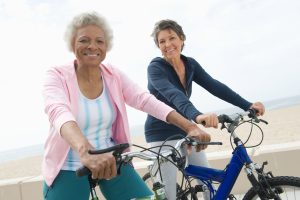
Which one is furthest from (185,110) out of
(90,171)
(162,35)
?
(90,171)

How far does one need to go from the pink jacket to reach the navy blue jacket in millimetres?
515

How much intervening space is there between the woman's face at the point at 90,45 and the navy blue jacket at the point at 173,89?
0.90 m

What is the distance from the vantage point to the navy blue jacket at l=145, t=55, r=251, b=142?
9.82 feet

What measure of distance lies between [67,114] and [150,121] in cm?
148

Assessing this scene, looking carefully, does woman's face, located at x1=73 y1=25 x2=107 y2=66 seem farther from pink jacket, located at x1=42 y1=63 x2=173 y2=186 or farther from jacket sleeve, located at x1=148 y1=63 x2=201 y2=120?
jacket sleeve, located at x1=148 y1=63 x2=201 y2=120

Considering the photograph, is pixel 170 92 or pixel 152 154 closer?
pixel 152 154

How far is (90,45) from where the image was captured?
2.11m

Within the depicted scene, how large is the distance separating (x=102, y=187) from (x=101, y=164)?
29.9 inches

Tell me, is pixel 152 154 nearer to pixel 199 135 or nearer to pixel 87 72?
pixel 199 135

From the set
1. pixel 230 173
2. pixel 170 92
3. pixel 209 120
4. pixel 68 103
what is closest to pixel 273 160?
pixel 230 173

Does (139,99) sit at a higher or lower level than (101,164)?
higher

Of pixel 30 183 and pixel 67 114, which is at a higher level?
pixel 67 114

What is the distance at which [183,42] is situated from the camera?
3.42 meters

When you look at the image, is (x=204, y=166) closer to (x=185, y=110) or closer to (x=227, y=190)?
(x=227, y=190)
